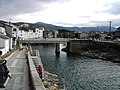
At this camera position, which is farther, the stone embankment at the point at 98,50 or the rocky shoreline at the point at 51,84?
the stone embankment at the point at 98,50

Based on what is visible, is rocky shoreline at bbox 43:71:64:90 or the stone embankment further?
the stone embankment

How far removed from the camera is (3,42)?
153ft

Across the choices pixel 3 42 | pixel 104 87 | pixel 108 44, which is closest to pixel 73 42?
pixel 108 44

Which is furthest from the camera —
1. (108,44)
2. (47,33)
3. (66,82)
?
(47,33)

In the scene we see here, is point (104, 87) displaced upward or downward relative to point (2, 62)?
downward

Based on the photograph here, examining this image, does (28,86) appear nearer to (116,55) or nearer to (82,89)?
(82,89)

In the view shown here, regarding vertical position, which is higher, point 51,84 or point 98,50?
point 51,84

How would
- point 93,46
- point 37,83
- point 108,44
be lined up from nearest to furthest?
1. point 37,83
2. point 108,44
3. point 93,46

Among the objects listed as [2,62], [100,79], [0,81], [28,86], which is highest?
[2,62]

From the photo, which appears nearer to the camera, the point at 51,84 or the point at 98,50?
the point at 51,84

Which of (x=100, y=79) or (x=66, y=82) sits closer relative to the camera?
(x=66, y=82)

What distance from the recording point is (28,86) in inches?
451

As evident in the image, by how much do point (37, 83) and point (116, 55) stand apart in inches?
2416

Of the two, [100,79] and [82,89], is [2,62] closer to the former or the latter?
[82,89]
